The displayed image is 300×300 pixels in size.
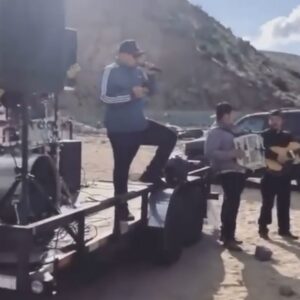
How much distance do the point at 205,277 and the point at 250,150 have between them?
1.71 meters

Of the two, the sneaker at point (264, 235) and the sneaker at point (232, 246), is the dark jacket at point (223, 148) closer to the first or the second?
the sneaker at point (232, 246)

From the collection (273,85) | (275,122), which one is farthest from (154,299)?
(273,85)

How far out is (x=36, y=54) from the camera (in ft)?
15.8

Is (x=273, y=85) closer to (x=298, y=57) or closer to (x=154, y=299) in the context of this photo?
(x=298, y=57)

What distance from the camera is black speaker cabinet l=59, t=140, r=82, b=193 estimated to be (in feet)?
25.9

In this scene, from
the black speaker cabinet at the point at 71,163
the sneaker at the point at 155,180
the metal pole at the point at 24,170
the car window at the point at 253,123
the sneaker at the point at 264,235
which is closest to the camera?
the metal pole at the point at 24,170

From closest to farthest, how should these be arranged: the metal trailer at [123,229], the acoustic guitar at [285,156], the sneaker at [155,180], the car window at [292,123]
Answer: the metal trailer at [123,229] < the sneaker at [155,180] < the acoustic guitar at [285,156] < the car window at [292,123]

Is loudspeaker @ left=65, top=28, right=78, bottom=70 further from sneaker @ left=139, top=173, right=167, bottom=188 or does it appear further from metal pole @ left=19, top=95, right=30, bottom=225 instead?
sneaker @ left=139, top=173, right=167, bottom=188

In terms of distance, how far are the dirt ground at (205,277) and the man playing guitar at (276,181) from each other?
34 centimetres

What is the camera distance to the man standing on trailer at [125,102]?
641 cm

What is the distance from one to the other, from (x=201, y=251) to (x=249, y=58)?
55.4 metres

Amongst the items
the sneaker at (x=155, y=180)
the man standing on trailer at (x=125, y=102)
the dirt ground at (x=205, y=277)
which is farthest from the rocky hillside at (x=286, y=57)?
the man standing on trailer at (x=125, y=102)

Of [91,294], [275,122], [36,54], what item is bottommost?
[91,294]

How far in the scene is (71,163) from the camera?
808cm
